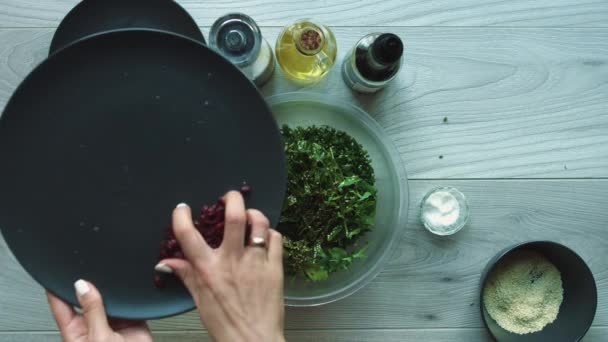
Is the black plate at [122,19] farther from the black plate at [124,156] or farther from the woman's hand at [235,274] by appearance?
the woman's hand at [235,274]

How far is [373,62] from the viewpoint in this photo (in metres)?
0.80

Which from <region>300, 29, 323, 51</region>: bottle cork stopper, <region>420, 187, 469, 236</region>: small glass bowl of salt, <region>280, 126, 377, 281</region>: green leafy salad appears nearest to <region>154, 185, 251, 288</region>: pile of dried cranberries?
<region>280, 126, 377, 281</region>: green leafy salad

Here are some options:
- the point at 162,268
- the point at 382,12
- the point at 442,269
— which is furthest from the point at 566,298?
the point at 162,268

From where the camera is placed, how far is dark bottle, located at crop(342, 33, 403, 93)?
0.75 meters

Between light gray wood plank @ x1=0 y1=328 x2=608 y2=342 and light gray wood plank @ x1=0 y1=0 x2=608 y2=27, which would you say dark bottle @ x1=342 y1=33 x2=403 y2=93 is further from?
light gray wood plank @ x1=0 y1=328 x2=608 y2=342

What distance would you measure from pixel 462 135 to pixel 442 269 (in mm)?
285

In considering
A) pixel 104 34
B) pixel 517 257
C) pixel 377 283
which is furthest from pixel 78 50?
pixel 517 257

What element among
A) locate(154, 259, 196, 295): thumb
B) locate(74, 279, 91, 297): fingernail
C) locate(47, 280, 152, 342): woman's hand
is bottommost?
locate(47, 280, 152, 342): woman's hand

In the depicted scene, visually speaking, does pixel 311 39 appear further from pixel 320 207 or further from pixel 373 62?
pixel 320 207

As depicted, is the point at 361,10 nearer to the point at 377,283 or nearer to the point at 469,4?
the point at 469,4

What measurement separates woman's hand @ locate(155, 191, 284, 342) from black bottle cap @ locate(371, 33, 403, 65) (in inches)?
13.4

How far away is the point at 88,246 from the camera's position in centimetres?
66

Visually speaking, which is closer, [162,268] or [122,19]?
[162,268]

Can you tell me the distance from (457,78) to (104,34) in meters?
0.68
